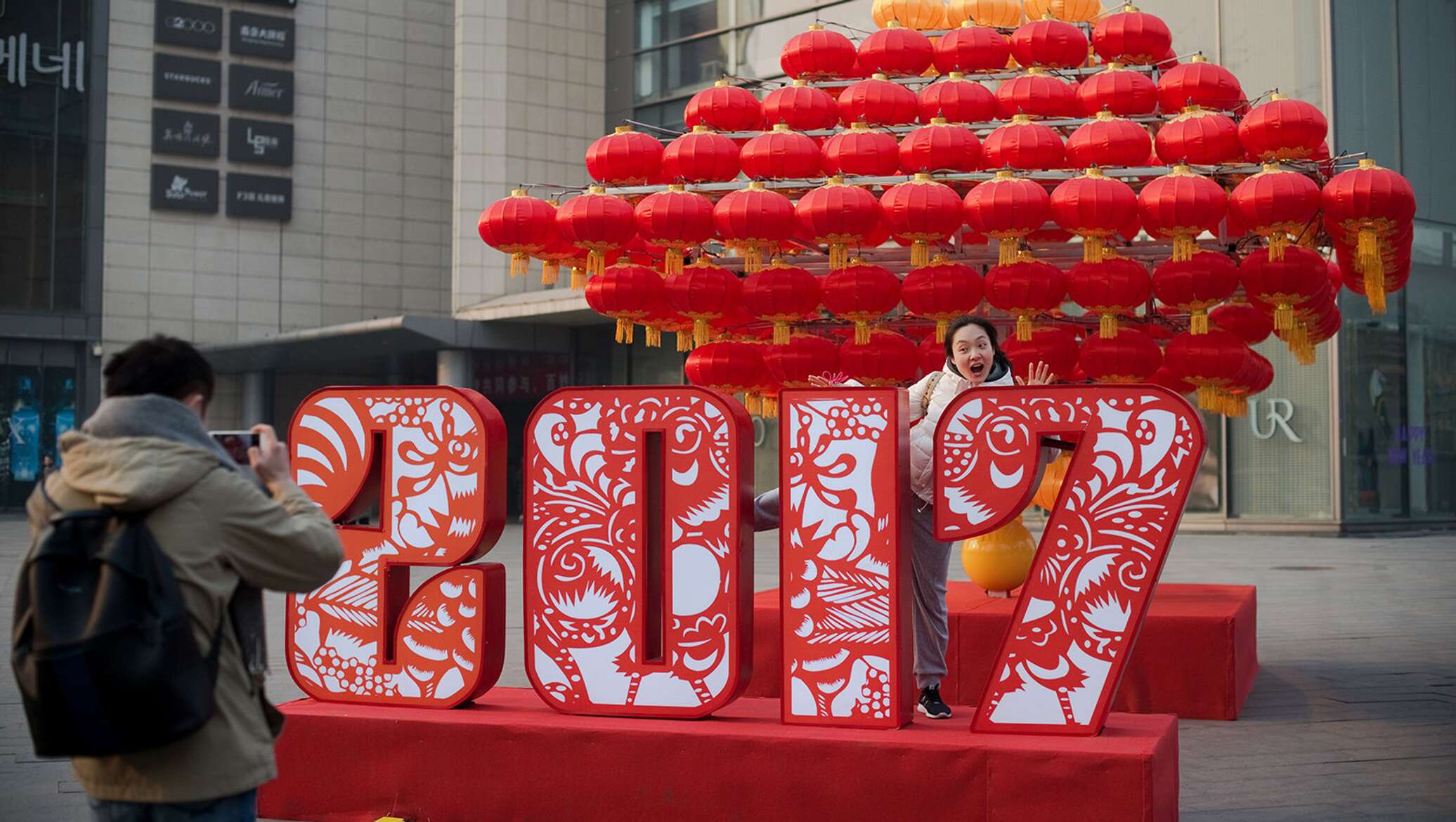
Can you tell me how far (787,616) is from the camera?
5328 millimetres

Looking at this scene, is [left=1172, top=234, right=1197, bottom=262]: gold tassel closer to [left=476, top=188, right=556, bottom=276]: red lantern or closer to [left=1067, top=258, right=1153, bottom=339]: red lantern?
[left=1067, top=258, right=1153, bottom=339]: red lantern

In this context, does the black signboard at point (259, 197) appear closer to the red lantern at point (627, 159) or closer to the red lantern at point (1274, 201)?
the red lantern at point (627, 159)

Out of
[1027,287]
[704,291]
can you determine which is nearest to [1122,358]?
[1027,287]

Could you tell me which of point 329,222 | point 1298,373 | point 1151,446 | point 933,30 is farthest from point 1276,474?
point 329,222

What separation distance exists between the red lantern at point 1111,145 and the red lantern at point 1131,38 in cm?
122

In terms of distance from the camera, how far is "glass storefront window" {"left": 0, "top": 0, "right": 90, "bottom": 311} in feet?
108

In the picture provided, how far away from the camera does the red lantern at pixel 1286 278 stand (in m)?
8.77

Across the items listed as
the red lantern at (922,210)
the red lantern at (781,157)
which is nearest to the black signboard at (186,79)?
the red lantern at (781,157)

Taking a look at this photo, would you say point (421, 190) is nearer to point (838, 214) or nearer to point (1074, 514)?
point (838, 214)

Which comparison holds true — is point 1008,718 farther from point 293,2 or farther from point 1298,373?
point 293,2

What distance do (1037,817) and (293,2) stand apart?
36.9m

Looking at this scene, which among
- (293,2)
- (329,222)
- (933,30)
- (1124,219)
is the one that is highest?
(293,2)

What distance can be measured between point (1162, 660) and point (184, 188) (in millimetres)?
33215

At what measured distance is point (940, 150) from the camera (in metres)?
9.08
